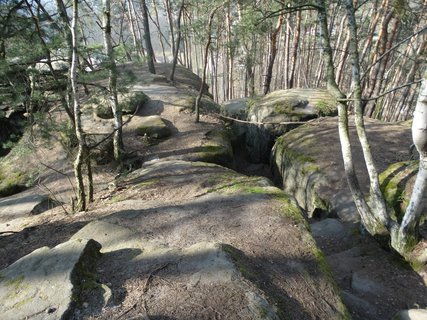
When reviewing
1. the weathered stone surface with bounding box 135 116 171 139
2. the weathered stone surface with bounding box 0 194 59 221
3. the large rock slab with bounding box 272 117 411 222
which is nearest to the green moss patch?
the large rock slab with bounding box 272 117 411 222

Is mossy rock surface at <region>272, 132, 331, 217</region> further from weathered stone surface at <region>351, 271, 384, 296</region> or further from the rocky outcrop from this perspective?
weathered stone surface at <region>351, 271, 384, 296</region>

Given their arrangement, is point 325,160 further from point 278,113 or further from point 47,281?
point 47,281

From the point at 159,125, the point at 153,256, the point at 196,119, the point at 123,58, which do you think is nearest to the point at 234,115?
the point at 196,119

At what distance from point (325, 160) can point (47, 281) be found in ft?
24.6

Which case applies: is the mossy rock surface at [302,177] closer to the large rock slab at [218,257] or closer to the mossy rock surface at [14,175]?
the large rock slab at [218,257]

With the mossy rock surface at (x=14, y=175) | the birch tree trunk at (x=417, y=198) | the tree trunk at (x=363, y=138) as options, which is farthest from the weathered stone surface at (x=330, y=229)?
the mossy rock surface at (x=14, y=175)

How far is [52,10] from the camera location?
28.3 feet

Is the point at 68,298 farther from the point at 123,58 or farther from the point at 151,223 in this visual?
the point at 123,58

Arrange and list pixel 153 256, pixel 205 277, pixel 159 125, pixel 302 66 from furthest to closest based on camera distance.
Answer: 1. pixel 302 66
2. pixel 159 125
3. pixel 153 256
4. pixel 205 277

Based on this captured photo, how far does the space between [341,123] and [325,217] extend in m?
2.63

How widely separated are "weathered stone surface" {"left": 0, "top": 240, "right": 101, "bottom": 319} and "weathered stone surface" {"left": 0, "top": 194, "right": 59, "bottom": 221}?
4554mm

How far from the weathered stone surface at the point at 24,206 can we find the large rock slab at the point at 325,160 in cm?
650

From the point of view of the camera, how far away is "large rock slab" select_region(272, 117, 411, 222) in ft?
24.7

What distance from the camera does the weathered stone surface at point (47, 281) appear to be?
8.91 feet
